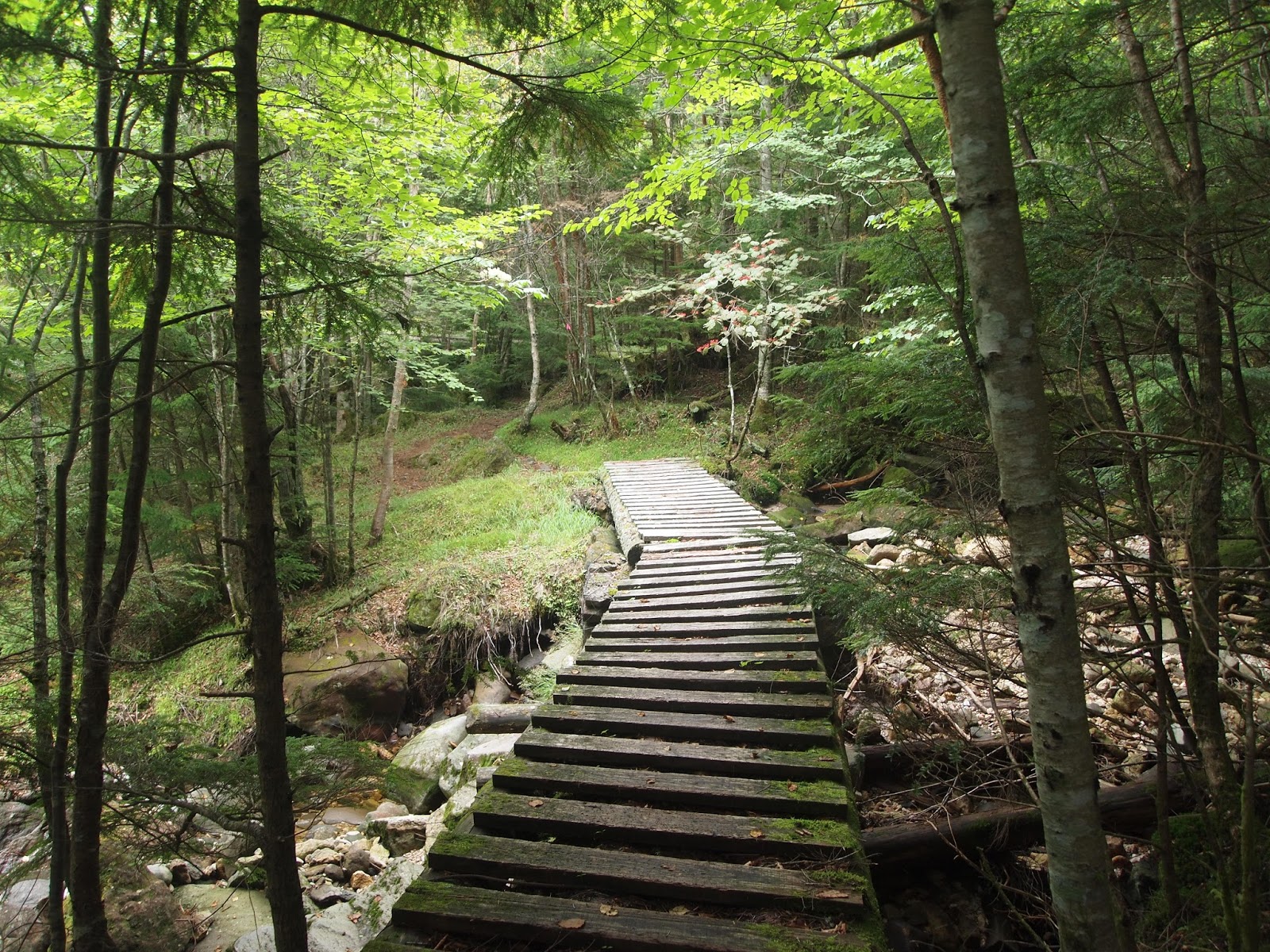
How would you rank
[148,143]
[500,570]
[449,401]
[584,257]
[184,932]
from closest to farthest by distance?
[184,932] → [148,143] → [500,570] → [584,257] → [449,401]

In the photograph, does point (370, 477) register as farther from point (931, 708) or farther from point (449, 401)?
point (931, 708)

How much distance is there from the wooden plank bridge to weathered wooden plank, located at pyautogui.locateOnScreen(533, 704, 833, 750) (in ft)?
0.04

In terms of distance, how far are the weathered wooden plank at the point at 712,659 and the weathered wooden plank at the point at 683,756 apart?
0.90m

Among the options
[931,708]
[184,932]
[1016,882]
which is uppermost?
[931,708]

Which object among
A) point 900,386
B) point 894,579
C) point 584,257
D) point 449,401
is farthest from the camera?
point 449,401

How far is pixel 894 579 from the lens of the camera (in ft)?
11.3

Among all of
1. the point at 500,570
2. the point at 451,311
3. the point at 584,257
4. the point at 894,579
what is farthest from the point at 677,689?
the point at 584,257

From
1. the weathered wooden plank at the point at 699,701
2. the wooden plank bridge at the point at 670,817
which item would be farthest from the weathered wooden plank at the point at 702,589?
the weathered wooden plank at the point at 699,701

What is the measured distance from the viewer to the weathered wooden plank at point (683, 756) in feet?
11.6

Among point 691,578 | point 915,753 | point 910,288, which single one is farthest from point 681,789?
point 910,288

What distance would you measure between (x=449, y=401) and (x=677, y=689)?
75.7 feet

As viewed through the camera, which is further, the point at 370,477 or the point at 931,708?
the point at 370,477

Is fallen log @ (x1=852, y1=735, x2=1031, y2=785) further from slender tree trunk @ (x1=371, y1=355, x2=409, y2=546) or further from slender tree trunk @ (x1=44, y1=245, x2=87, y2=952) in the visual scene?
slender tree trunk @ (x1=371, y1=355, x2=409, y2=546)

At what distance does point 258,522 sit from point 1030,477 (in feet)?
8.73
